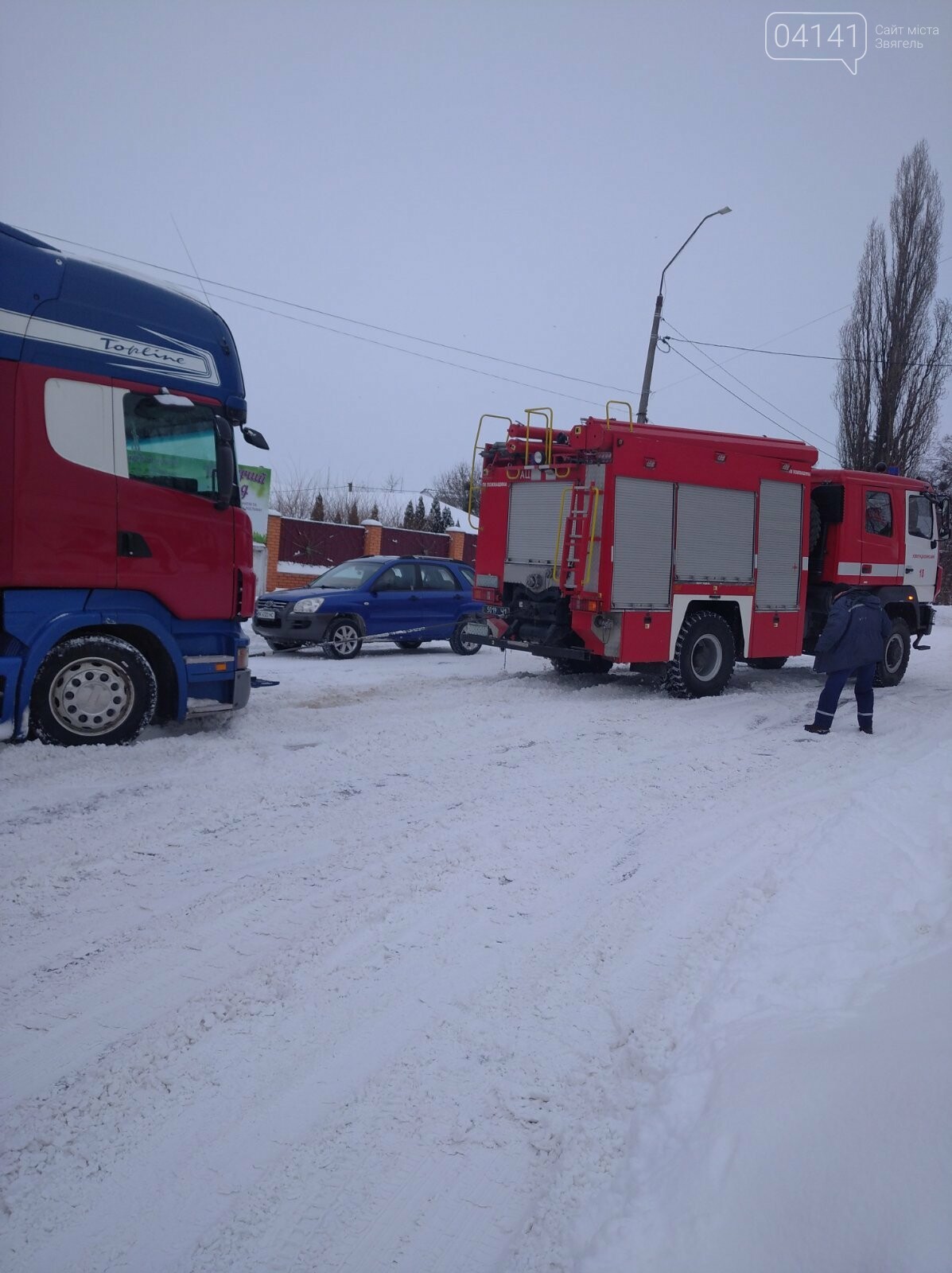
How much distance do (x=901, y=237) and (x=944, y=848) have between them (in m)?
30.1

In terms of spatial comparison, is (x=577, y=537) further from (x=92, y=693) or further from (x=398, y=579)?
(x=92, y=693)

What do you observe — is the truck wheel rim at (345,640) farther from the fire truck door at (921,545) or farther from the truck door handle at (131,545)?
the fire truck door at (921,545)

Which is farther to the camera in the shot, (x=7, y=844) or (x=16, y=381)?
(x=16, y=381)

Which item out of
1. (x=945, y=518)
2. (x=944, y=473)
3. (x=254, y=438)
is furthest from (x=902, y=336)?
(x=254, y=438)

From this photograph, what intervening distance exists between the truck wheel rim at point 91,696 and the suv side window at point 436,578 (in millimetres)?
7722

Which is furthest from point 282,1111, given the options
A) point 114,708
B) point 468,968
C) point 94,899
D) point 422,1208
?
point 114,708

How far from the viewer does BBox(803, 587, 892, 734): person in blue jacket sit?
8438 millimetres

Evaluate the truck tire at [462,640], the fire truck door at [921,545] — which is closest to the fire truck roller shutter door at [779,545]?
the fire truck door at [921,545]

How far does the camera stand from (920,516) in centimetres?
1241

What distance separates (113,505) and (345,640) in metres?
6.80

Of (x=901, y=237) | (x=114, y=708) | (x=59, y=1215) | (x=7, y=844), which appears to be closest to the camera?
(x=59, y=1215)

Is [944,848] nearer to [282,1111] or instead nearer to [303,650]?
[282,1111]

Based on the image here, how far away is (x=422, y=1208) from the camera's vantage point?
2.34 m

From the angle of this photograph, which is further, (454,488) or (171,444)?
(454,488)
